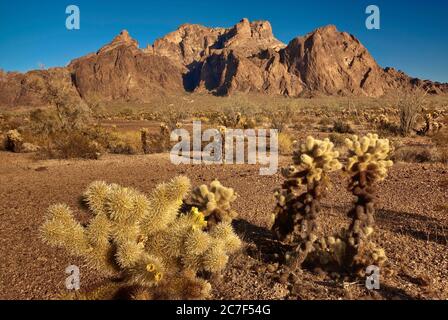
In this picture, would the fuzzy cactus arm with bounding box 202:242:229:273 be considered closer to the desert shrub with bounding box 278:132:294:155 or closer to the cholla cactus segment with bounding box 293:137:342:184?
the cholla cactus segment with bounding box 293:137:342:184

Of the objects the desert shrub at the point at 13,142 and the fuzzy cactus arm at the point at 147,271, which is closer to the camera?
the fuzzy cactus arm at the point at 147,271

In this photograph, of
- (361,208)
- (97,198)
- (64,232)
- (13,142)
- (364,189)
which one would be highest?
(13,142)

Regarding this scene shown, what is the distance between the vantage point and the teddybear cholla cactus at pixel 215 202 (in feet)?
17.5

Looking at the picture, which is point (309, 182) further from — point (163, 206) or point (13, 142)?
point (13, 142)

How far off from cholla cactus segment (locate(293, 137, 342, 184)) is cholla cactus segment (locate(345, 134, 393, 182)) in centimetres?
21

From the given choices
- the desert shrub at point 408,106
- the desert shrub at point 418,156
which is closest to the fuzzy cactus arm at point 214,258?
the desert shrub at point 418,156

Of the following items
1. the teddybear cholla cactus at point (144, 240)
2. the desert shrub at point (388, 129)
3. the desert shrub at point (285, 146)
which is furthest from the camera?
the desert shrub at point (388, 129)

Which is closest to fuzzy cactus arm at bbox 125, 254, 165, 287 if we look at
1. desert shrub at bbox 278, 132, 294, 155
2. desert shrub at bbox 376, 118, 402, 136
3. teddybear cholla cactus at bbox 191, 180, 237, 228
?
teddybear cholla cactus at bbox 191, 180, 237, 228

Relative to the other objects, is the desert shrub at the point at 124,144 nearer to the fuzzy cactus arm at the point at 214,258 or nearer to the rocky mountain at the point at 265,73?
the fuzzy cactus arm at the point at 214,258

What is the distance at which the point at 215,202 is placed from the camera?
5328 mm

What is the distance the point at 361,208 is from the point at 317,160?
728 millimetres

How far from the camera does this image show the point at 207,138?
15.8 meters

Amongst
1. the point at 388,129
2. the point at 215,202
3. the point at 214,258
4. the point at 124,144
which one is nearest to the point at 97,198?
the point at 214,258

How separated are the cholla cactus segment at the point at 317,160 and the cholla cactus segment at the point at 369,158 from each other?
0.68 ft
